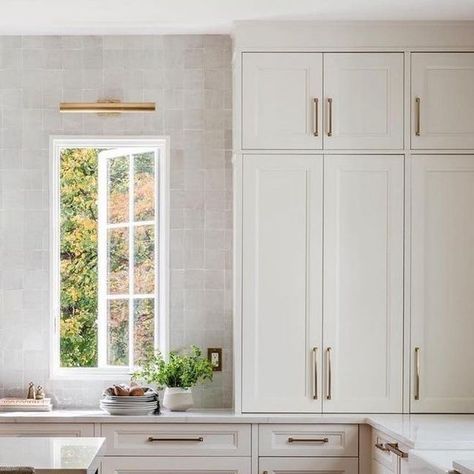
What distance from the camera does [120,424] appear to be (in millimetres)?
4465

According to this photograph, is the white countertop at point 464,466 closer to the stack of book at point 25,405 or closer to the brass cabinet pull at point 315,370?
the brass cabinet pull at point 315,370

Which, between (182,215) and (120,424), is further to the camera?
(182,215)

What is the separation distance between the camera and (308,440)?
443 centimetres

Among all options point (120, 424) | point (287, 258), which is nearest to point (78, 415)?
point (120, 424)

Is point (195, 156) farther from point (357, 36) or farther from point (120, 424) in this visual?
point (120, 424)

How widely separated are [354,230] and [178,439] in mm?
1249

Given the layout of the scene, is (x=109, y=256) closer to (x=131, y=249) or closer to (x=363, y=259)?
(x=131, y=249)

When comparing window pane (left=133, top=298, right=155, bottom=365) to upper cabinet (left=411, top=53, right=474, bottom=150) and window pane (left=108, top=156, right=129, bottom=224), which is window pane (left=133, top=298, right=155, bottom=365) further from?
upper cabinet (left=411, top=53, right=474, bottom=150)

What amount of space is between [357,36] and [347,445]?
1.88m

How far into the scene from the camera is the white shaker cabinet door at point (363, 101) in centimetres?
460

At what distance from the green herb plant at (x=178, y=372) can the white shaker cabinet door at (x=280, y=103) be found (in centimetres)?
105

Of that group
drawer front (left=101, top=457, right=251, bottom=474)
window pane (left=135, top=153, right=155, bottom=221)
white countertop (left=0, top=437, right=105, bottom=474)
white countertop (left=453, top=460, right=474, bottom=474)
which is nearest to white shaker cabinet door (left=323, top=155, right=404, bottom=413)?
drawer front (left=101, top=457, right=251, bottom=474)

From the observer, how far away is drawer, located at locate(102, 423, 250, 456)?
14.6ft

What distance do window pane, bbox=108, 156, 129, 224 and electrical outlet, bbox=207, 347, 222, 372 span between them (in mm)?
814
